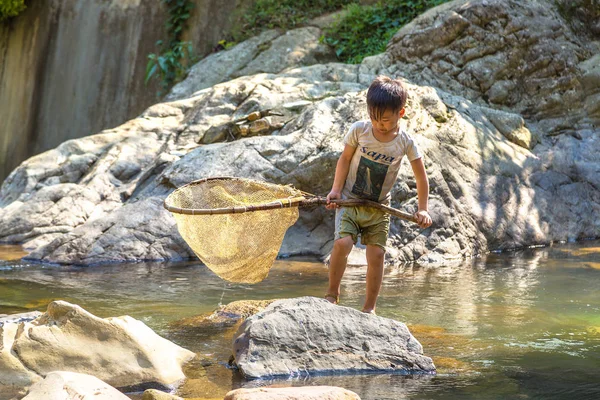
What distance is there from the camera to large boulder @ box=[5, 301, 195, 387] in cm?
415

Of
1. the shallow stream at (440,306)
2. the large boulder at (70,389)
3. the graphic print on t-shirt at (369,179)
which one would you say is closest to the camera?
the large boulder at (70,389)

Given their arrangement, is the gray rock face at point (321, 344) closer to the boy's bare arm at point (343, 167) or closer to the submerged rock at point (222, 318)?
the submerged rock at point (222, 318)

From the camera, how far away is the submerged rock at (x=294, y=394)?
3641 millimetres

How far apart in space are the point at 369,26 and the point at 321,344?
32.0ft

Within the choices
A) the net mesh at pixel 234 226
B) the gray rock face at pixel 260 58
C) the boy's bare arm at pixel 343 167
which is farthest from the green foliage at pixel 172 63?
the boy's bare arm at pixel 343 167

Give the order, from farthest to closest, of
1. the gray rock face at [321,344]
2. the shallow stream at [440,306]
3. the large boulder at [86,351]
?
the gray rock face at [321,344], the shallow stream at [440,306], the large boulder at [86,351]

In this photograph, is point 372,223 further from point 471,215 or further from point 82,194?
point 82,194

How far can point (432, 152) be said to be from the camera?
30.2 feet

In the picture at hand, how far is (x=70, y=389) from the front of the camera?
3.56 meters

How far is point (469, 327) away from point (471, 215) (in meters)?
3.75

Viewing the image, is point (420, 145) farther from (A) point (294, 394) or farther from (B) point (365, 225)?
(A) point (294, 394)

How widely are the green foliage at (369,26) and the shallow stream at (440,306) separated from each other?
17.2 feet

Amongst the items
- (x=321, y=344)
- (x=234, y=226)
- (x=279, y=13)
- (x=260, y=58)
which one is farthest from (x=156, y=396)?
(x=279, y=13)

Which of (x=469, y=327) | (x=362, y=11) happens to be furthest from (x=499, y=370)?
(x=362, y=11)
